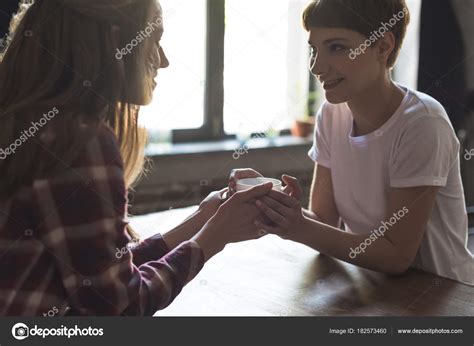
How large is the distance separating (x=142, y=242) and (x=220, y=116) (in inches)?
58.1

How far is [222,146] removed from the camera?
2504mm

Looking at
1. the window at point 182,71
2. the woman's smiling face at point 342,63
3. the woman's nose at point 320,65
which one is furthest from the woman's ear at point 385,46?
the window at point 182,71

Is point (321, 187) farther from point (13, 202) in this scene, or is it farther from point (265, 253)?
point (13, 202)

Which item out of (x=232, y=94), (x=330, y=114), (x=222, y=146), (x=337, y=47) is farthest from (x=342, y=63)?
(x=222, y=146)

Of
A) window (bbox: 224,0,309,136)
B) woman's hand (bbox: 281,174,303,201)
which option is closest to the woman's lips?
woman's hand (bbox: 281,174,303,201)

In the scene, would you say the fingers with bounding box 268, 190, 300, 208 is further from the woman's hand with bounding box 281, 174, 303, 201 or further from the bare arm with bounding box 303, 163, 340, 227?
the bare arm with bounding box 303, 163, 340, 227

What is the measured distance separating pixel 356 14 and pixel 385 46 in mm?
105

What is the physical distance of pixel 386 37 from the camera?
121 cm

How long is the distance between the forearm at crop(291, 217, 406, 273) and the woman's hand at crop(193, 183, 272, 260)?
12 centimetres

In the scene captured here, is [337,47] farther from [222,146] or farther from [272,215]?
[222,146]

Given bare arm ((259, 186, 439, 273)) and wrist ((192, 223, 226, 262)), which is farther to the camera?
bare arm ((259, 186, 439, 273))

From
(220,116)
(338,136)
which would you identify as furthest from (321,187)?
(220,116)

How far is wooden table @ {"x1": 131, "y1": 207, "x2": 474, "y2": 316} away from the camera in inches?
36.7

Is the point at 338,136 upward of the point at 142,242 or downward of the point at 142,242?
upward
